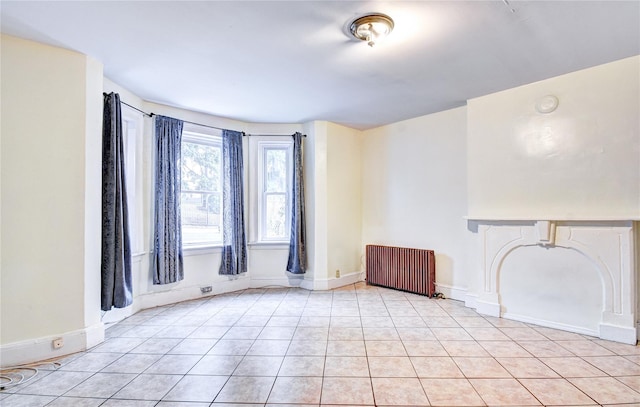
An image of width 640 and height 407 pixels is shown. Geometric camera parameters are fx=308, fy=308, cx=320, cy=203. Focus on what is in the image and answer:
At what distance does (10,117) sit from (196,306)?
8.50 feet

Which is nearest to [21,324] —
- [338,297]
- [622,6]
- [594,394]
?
[338,297]

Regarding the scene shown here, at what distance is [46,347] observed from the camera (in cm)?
245

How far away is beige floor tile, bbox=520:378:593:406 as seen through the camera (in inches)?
74.3

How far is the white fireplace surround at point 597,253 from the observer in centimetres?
270

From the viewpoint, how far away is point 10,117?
235 cm

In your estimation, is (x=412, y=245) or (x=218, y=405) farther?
(x=412, y=245)

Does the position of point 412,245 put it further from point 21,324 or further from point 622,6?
point 21,324

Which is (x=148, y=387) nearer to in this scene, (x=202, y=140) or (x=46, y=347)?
(x=46, y=347)

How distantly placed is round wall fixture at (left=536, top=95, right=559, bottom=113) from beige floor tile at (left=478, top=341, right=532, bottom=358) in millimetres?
2301

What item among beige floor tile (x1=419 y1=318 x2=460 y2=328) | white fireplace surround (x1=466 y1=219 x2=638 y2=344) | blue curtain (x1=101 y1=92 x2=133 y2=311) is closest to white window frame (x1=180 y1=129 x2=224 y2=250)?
blue curtain (x1=101 y1=92 x2=133 y2=311)

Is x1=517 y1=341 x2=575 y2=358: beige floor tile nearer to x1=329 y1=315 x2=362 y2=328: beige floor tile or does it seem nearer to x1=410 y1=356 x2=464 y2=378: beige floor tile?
x1=410 y1=356 x2=464 y2=378: beige floor tile

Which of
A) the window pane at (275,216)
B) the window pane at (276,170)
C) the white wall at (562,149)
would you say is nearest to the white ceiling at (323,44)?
the white wall at (562,149)

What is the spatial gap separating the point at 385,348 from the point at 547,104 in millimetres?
2879

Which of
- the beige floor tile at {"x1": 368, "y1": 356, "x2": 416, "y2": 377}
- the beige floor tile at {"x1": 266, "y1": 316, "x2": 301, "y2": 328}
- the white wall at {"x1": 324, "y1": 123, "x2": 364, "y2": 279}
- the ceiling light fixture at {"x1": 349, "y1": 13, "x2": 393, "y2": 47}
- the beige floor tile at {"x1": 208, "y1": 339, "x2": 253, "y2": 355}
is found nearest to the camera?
the ceiling light fixture at {"x1": 349, "y1": 13, "x2": 393, "y2": 47}
